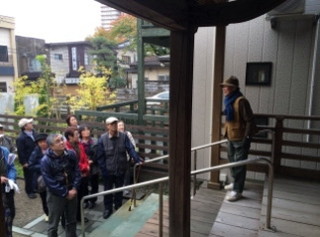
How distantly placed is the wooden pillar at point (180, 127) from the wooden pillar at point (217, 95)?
1.86 metres

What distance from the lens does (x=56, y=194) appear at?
10.1 feet

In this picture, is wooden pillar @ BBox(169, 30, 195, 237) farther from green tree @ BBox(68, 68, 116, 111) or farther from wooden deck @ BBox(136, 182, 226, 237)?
green tree @ BBox(68, 68, 116, 111)

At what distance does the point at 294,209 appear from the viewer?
9.44 feet

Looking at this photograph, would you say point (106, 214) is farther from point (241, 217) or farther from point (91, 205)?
point (241, 217)

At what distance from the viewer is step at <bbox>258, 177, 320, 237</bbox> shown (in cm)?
250

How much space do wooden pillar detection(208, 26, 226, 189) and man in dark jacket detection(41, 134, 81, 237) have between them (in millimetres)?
1933

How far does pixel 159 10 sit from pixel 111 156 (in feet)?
10.1

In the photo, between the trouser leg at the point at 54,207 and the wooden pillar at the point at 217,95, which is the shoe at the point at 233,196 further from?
the trouser leg at the point at 54,207

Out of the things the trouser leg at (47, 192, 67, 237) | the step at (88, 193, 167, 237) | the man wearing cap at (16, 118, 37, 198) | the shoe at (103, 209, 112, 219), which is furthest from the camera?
the man wearing cap at (16, 118, 37, 198)

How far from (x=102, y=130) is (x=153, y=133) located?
1158 millimetres

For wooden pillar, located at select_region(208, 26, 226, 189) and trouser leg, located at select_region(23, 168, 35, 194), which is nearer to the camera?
wooden pillar, located at select_region(208, 26, 226, 189)

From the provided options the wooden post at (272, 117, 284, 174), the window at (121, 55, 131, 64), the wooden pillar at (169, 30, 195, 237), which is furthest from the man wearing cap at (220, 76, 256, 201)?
the window at (121, 55, 131, 64)

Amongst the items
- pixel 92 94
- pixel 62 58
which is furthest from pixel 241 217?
pixel 62 58

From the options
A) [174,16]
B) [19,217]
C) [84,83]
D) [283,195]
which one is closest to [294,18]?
[283,195]
